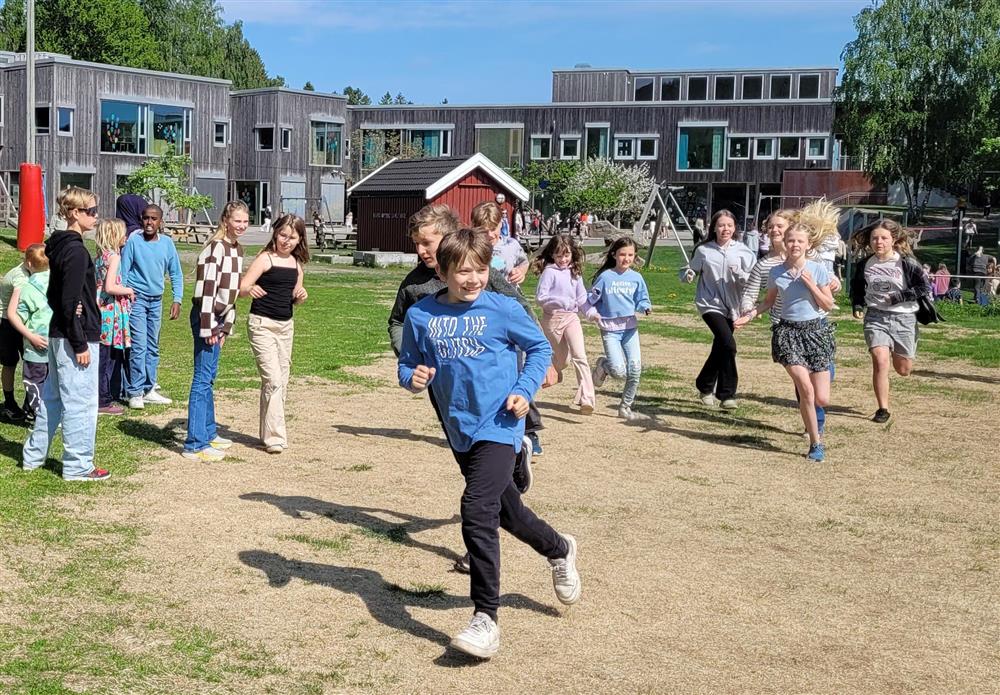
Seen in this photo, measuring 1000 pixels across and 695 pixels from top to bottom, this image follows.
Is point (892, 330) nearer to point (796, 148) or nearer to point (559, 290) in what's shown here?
point (559, 290)

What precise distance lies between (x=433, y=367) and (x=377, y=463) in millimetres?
3511

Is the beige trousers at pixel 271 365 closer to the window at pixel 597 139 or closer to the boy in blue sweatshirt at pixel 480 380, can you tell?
the boy in blue sweatshirt at pixel 480 380

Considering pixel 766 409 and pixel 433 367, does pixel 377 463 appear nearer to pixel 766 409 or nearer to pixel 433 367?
pixel 433 367

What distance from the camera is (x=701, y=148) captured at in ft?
212

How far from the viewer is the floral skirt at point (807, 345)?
9.05m

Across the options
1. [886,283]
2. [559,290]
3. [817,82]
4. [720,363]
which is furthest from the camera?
[817,82]

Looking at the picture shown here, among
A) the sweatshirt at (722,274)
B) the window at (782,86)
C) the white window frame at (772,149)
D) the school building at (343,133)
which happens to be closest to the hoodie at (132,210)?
the sweatshirt at (722,274)

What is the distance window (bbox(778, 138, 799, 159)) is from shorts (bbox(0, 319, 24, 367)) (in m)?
57.7

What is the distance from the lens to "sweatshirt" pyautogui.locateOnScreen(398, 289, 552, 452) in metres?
5.06

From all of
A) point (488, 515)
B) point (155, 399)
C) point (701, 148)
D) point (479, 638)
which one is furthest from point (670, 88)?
point (479, 638)

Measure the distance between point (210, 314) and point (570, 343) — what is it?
10.9 feet

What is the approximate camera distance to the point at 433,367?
5164mm

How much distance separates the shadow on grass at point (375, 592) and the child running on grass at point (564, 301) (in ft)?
14.5

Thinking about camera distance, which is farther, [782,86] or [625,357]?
[782,86]
